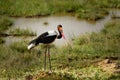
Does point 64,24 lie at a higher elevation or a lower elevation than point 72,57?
higher

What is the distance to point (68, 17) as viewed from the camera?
2022 cm

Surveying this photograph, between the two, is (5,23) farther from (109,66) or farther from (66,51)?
(109,66)

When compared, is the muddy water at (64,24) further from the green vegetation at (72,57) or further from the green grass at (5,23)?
the green vegetation at (72,57)

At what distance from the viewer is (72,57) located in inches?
471

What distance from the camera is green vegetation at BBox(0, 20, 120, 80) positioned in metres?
9.48

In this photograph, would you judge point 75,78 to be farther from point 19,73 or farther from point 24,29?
point 24,29

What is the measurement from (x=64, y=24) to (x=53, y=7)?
2.70 meters

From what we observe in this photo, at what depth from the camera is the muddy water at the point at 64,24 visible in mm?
17609

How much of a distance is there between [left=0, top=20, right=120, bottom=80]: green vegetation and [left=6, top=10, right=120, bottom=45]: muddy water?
2750 millimetres

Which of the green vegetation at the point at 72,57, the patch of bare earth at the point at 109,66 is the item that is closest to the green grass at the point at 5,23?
the green vegetation at the point at 72,57

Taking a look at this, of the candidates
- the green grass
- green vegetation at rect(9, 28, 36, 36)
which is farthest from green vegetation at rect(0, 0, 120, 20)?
green vegetation at rect(9, 28, 36, 36)

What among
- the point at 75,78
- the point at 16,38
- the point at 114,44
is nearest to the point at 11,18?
the point at 16,38

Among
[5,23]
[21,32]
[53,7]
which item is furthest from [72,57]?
[53,7]

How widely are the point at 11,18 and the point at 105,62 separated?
1095 cm
